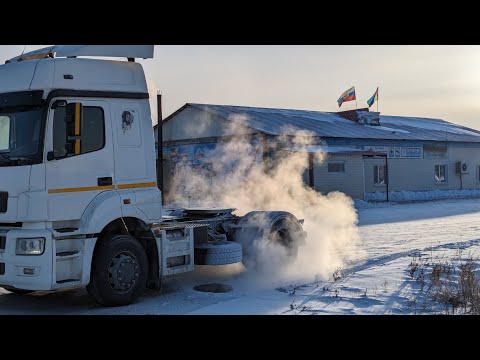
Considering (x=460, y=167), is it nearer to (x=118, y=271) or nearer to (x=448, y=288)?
(x=448, y=288)

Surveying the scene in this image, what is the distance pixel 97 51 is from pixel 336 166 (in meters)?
26.0

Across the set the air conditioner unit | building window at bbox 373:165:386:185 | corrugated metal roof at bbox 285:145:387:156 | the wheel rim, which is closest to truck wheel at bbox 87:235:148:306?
the wheel rim

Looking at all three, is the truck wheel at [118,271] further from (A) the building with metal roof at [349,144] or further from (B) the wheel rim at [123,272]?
(A) the building with metal roof at [349,144]

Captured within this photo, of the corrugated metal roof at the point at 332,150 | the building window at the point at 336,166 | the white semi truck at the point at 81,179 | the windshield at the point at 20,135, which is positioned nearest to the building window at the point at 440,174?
the corrugated metal roof at the point at 332,150

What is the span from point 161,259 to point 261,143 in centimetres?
2137

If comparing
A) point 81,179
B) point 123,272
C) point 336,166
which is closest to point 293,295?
point 123,272

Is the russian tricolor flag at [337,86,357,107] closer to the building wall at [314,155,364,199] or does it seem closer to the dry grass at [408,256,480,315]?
the building wall at [314,155,364,199]

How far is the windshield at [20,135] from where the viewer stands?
7.82 m

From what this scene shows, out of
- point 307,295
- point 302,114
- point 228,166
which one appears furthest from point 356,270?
point 302,114

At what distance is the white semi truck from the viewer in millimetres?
7719

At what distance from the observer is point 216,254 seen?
9781 mm

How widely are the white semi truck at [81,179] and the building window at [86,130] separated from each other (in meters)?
0.01

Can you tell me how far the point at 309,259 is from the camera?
11992mm
